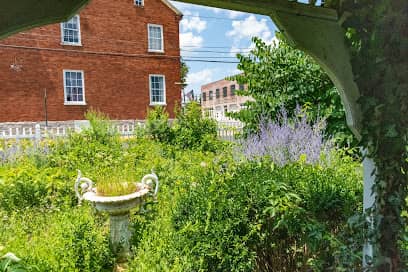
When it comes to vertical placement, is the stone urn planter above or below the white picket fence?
below

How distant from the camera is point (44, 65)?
444 inches

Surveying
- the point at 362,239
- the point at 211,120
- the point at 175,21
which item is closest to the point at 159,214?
the point at 362,239

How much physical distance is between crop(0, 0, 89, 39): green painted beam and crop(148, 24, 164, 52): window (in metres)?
12.9

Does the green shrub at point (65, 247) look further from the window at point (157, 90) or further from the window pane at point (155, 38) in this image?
the window pane at point (155, 38)

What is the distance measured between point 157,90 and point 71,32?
4.25m

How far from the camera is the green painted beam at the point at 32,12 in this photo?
1059 mm

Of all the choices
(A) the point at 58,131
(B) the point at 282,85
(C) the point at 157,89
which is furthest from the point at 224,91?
(B) the point at 282,85

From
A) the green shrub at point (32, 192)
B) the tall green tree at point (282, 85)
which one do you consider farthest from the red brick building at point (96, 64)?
the green shrub at point (32, 192)

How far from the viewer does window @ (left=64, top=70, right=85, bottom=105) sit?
11.8m

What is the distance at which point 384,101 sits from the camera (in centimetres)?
146

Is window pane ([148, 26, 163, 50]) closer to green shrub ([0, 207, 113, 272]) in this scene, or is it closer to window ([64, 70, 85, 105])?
window ([64, 70, 85, 105])

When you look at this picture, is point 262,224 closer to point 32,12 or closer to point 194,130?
point 32,12

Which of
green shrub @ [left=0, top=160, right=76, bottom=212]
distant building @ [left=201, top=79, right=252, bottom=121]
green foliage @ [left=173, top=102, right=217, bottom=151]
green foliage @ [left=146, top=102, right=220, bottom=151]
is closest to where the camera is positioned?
green shrub @ [left=0, top=160, right=76, bottom=212]

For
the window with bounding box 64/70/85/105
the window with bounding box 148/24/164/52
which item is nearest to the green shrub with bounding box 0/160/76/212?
the window with bounding box 64/70/85/105
